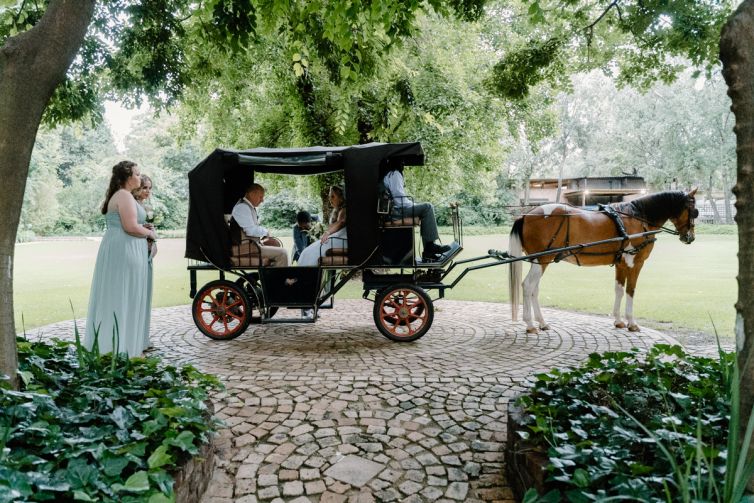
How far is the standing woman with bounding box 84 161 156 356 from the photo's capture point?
510 cm

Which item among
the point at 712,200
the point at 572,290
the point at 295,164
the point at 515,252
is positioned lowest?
the point at 572,290

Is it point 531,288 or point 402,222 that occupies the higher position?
point 402,222

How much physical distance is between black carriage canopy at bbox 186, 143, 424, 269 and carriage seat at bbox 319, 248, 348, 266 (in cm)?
28

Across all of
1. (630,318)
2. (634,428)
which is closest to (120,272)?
(634,428)

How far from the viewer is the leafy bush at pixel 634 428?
1935mm

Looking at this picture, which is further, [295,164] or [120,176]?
[295,164]

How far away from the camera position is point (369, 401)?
4.12 metres

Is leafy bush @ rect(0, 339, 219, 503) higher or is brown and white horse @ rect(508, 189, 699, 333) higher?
brown and white horse @ rect(508, 189, 699, 333)

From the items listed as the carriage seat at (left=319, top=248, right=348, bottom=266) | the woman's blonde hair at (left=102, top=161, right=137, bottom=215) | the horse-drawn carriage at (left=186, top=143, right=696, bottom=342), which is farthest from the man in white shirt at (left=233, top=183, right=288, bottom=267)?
the woman's blonde hair at (left=102, top=161, right=137, bottom=215)

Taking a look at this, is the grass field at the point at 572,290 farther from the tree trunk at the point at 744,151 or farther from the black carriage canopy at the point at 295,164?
the tree trunk at the point at 744,151

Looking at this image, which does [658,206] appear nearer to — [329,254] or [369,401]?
[329,254]

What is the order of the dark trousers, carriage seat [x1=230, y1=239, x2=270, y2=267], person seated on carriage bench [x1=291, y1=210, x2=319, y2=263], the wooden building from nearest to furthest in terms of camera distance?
the dark trousers → carriage seat [x1=230, y1=239, x2=270, y2=267] → person seated on carriage bench [x1=291, y1=210, x2=319, y2=263] → the wooden building

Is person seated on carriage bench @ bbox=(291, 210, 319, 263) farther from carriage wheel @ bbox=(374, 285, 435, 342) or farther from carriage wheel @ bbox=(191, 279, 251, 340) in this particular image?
carriage wheel @ bbox=(374, 285, 435, 342)

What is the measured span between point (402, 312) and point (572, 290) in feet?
22.3
